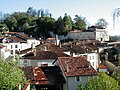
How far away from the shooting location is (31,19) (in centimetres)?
11256

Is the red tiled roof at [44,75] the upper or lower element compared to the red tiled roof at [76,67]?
lower

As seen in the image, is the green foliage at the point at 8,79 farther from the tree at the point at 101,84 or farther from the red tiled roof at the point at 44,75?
the red tiled roof at the point at 44,75

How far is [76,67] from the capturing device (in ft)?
120

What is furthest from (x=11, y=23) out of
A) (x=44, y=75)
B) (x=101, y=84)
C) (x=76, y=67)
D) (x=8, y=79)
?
(x=8, y=79)

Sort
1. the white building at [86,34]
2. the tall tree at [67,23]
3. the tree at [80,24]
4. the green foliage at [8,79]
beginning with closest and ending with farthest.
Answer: the green foliage at [8,79], the white building at [86,34], the tall tree at [67,23], the tree at [80,24]

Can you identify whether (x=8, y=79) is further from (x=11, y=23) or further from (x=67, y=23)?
(x=11, y=23)

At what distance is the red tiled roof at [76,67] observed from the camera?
35.4m

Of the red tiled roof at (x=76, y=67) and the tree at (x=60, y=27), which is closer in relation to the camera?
the red tiled roof at (x=76, y=67)

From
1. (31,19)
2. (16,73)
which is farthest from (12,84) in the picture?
(31,19)

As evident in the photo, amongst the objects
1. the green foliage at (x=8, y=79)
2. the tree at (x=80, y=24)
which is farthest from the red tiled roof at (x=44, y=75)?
the tree at (x=80, y=24)

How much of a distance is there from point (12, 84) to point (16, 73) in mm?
2029

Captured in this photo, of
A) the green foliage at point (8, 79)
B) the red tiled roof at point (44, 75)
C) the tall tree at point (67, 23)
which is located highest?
the tall tree at point (67, 23)

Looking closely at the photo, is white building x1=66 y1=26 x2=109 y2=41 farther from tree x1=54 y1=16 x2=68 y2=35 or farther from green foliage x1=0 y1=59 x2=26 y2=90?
green foliage x1=0 y1=59 x2=26 y2=90

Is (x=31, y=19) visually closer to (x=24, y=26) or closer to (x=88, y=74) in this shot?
(x=24, y=26)
